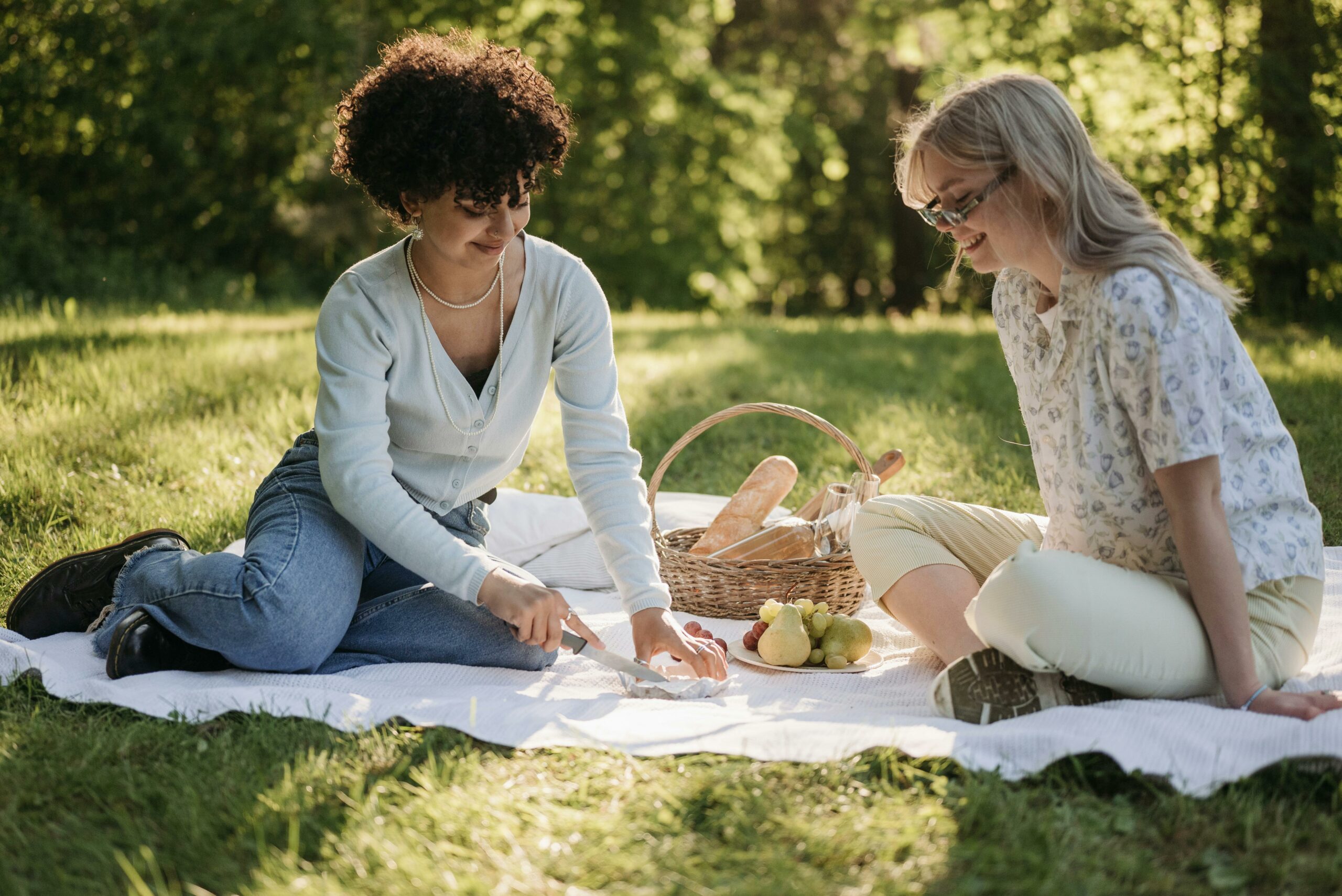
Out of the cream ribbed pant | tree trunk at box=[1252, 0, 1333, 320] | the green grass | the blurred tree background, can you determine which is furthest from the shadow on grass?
tree trunk at box=[1252, 0, 1333, 320]

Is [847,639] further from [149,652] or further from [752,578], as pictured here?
[149,652]

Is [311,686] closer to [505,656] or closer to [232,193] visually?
[505,656]

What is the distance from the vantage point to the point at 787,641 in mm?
2703

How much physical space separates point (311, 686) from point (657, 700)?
75cm

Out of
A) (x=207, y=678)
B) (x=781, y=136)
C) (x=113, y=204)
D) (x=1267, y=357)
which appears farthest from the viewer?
(x=781, y=136)

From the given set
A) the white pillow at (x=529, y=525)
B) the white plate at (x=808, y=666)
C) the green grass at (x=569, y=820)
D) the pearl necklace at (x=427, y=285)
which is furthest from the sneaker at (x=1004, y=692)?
the white pillow at (x=529, y=525)

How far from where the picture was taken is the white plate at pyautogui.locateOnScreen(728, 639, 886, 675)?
271 centimetres

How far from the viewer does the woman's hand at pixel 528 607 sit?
2.29 meters

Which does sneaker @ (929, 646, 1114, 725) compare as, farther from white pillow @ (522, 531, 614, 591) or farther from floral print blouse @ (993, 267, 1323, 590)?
white pillow @ (522, 531, 614, 591)

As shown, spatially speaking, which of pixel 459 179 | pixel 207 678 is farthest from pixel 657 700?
pixel 459 179

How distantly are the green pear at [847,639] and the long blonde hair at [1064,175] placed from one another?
1017mm

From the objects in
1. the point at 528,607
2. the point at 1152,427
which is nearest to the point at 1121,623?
the point at 1152,427

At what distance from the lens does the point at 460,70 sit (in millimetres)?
2385

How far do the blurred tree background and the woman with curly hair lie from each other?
7.39 meters
